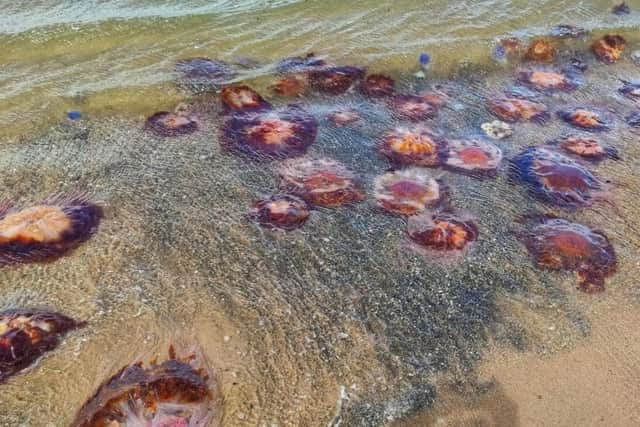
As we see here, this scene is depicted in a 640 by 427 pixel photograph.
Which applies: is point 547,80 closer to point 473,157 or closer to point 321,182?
point 473,157

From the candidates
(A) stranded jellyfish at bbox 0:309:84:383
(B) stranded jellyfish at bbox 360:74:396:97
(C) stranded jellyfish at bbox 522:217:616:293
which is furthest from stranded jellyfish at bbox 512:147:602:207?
(A) stranded jellyfish at bbox 0:309:84:383

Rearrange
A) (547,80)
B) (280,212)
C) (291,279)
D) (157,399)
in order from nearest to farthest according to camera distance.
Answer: (157,399)
(291,279)
(280,212)
(547,80)

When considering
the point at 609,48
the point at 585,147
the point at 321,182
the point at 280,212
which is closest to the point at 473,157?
the point at 585,147

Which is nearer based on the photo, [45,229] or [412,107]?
[45,229]

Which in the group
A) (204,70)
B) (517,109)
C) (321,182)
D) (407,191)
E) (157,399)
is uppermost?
(204,70)

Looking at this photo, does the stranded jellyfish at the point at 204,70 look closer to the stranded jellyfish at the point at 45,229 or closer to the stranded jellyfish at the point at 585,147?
the stranded jellyfish at the point at 45,229

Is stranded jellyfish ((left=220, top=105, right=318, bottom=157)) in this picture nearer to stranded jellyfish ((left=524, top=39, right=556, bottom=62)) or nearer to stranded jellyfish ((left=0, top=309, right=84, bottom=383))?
stranded jellyfish ((left=0, top=309, right=84, bottom=383))

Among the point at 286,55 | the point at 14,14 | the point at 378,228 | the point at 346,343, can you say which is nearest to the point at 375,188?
the point at 378,228
